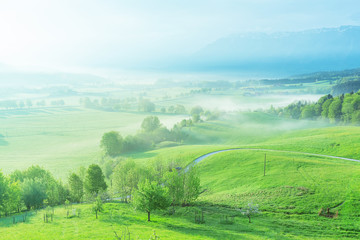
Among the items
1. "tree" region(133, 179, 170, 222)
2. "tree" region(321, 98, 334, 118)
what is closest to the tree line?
"tree" region(133, 179, 170, 222)

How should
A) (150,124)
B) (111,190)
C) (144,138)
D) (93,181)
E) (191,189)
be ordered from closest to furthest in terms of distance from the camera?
(191,189) < (93,181) < (111,190) < (144,138) < (150,124)

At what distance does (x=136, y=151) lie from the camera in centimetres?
12562

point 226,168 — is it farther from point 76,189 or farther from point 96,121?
point 96,121

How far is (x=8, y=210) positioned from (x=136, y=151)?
74.9 m

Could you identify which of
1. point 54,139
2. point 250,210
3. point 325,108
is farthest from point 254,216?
point 54,139

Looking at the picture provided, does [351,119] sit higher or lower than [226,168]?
higher

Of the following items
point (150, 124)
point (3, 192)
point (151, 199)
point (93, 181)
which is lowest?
point (93, 181)

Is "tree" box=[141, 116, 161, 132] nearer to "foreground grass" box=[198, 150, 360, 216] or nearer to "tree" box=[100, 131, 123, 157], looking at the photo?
"tree" box=[100, 131, 123, 157]

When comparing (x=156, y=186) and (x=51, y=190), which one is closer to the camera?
(x=156, y=186)

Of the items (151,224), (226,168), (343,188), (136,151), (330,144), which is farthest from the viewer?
(136,151)

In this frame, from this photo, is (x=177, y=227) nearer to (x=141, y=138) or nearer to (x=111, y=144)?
(x=111, y=144)

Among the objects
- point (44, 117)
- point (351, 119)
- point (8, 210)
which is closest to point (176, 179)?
point (8, 210)

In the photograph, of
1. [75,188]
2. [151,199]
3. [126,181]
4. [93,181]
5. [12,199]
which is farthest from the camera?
[75,188]

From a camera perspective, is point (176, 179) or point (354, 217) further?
point (176, 179)
